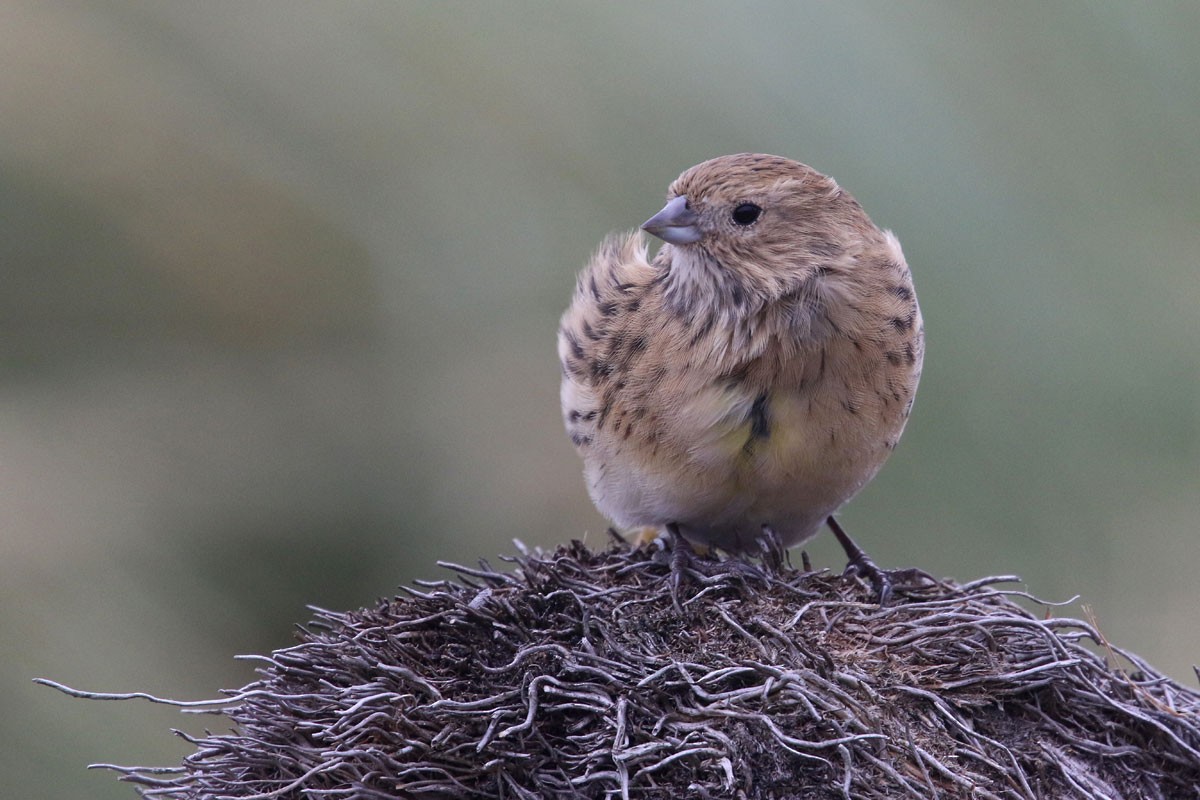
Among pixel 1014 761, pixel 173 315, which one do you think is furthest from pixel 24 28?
pixel 1014 761

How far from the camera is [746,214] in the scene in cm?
200

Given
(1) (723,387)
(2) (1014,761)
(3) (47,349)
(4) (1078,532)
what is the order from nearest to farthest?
1. (2) (1014,761)
2. (1) (723,387)
3. (3) (47,349)
4. (4) (1078,532)

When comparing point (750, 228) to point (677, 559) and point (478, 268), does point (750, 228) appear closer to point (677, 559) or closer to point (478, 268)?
point (677, 559)

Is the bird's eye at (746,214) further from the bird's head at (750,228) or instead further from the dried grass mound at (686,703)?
the dried grass mound at (686,703)

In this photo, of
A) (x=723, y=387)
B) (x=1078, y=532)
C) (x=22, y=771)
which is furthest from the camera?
(x=1078, y=532)

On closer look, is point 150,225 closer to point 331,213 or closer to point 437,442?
point 331,213

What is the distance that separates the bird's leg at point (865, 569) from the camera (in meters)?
1.80

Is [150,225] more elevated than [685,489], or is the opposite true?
[150,225]

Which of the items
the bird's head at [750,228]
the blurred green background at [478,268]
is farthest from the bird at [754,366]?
the blurred green background at [478,268]

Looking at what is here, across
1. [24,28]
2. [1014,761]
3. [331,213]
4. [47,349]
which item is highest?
[24,28]

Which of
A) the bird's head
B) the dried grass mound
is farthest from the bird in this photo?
the dried grass mound

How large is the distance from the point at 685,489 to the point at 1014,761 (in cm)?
72

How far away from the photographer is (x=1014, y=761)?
1405 millimetres

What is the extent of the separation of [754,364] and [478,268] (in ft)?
3.58
